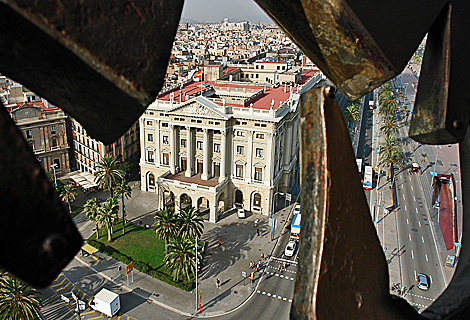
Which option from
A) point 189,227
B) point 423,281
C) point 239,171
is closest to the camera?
point 423,281

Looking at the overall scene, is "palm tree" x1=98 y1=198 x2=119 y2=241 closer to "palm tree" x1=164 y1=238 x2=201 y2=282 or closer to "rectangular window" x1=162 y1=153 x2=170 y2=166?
"palm tree" x1=164 y1=238 x2=201 y2=282

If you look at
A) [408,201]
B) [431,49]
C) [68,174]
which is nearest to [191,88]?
[68,174]

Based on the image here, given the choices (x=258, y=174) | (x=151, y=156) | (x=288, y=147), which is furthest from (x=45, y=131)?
(x=288, y=147)

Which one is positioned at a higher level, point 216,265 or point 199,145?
point 199,145

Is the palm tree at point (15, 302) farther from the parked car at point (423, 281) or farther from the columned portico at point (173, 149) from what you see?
the parked car at point (423, 281)

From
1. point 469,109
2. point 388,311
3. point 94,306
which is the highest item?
point 469,109

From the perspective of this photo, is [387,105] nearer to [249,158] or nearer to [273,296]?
[249,158]

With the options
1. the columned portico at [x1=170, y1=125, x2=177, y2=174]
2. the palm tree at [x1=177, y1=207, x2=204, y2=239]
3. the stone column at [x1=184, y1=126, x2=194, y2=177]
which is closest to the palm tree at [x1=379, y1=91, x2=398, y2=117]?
the stone column at [x1=184, y1=126, x2=194, y2=177]

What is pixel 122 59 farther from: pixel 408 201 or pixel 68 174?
pixel 68 174
